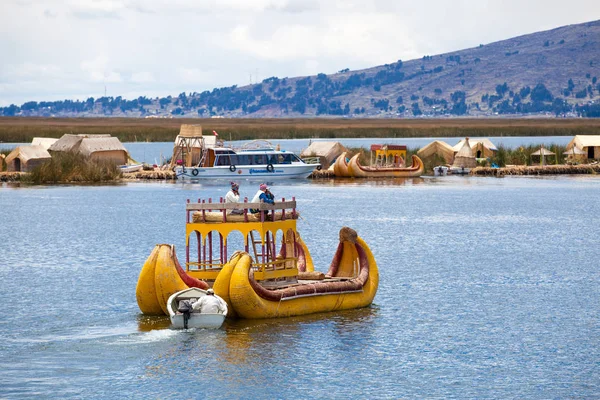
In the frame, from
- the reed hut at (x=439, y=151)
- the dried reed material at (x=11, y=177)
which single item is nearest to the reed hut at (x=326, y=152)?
the reed hut at (x=439, y=151)

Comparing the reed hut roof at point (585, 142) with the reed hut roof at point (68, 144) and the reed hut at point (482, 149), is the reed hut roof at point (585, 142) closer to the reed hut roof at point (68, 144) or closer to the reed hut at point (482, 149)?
the reed hut at point (482, 149)

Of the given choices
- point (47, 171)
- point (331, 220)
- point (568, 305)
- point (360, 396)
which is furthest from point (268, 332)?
point (47, 171)

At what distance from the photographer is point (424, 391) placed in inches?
861

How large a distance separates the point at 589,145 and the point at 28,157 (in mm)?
50932

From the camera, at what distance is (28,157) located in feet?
283

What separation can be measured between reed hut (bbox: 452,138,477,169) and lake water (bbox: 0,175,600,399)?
43.5m

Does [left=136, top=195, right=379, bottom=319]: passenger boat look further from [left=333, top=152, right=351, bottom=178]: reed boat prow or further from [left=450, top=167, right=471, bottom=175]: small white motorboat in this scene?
[left=450, top=167, right=471, bottom=175]: small white motorboat

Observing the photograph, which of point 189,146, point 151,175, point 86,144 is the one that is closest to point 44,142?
point 86,144

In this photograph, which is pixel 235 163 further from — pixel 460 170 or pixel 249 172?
pixel 460 170

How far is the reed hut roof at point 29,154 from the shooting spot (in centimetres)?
8644

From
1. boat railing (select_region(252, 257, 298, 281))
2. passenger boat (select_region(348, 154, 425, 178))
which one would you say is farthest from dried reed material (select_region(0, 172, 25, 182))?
boat railing (select_region(252, 257, 298, 281))

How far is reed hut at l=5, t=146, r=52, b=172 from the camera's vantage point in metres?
86.5

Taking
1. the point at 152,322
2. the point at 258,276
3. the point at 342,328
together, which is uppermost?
the point at 258,276

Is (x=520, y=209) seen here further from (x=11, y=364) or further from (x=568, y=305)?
(x=11, y=364)
